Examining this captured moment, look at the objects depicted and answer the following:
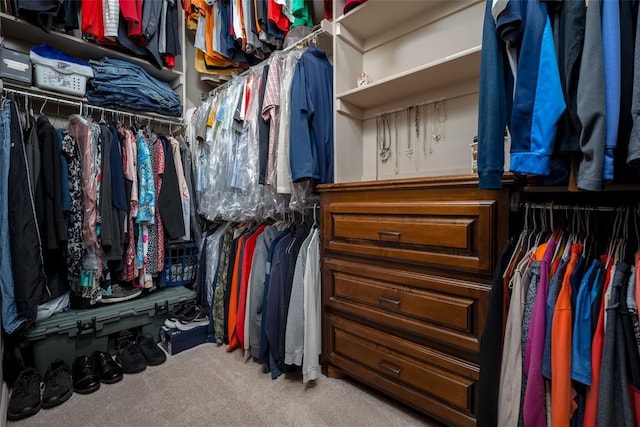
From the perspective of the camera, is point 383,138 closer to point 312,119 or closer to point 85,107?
point 312,119

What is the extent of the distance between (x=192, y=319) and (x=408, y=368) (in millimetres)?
1389

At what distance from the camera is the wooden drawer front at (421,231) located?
98 cm

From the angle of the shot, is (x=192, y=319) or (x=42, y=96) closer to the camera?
(x=42, y=96)

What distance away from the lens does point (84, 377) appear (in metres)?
1.43

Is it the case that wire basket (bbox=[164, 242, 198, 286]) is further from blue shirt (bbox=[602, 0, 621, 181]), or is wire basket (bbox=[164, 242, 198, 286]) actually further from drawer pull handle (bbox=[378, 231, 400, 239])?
blue shirt (bbox=[602, 0, 621, 181])

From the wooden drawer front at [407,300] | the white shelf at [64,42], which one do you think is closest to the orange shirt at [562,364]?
the wooden drawer front at [407,300]

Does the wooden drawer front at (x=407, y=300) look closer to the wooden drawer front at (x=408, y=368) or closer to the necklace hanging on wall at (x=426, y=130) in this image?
the wooden drawer front at (x=408, y=368)

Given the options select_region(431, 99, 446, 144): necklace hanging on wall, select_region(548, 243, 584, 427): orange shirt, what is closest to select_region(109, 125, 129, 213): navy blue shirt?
select_region(431, 99, 446, 144): necklace hanging on wall

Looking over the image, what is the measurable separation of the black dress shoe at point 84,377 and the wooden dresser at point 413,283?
1.18 metres

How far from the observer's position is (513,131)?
780 mm

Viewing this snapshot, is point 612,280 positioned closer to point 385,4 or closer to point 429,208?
point 429,208

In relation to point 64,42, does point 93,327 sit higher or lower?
lower

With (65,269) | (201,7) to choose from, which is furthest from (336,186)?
(201,7)

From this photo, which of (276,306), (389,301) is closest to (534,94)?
(389,301)
